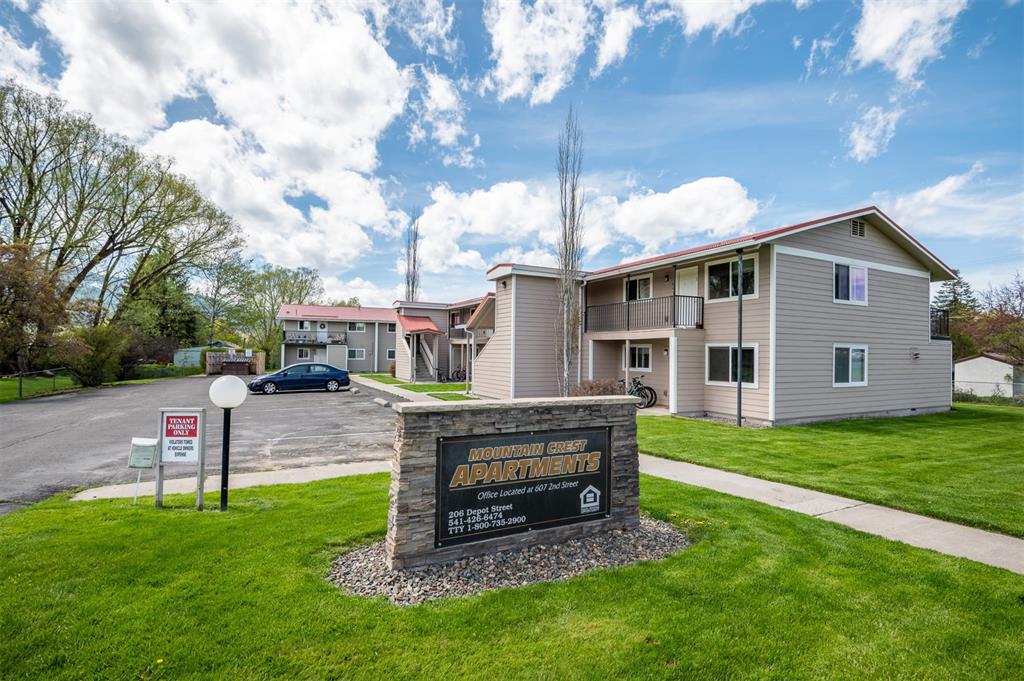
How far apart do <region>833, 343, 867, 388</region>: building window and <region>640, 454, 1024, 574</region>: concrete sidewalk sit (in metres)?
8.75

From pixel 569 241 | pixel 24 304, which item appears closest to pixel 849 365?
pixel 569 241

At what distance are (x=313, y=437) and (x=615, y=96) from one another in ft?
41.5

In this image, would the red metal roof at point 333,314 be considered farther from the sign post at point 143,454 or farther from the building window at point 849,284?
the sign post at point 143,454

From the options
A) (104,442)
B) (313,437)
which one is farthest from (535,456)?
(104,442)

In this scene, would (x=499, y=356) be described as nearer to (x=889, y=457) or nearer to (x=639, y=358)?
(x=639, y=358)

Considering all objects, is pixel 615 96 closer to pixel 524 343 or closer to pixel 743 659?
pixel 524 343

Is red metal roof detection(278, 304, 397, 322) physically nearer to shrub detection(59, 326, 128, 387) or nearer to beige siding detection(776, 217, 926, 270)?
shrub detection(59, 326, 128, 387)

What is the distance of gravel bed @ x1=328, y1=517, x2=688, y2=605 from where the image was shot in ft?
12.2

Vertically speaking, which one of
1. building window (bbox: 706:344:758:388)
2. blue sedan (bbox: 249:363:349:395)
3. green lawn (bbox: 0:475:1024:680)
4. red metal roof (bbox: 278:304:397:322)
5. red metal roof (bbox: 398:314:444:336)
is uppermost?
red metal roof (bbox: 278:304:397:322)

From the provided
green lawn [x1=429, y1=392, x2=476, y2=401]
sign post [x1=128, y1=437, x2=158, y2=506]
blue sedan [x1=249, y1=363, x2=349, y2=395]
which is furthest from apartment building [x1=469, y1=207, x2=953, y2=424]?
sign post [x1=128, y1=437, x2=158, y2=506]

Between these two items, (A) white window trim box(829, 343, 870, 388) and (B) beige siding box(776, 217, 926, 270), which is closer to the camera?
(B) beige siding box(776, 217, 926, 270)

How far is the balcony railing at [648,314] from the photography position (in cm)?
1470

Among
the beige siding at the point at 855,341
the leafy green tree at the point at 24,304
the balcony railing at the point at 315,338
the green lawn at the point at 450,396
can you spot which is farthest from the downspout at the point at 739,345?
the balcony railing at the point at 315,338

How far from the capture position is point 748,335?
13273 millimetres
